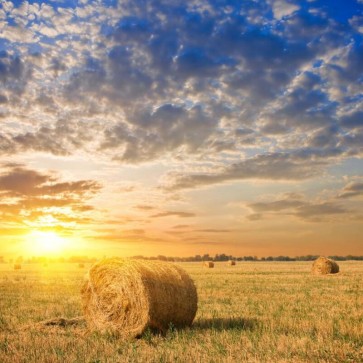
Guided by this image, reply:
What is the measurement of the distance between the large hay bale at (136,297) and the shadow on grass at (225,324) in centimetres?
45

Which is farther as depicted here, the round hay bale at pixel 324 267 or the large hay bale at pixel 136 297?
the round hay bale at pixel 324 267

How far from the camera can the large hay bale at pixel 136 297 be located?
1200cm

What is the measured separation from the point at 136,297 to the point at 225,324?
8.55 ft

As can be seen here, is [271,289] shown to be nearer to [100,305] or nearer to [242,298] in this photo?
[242,298]

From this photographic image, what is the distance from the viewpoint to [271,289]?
23438 millimetres

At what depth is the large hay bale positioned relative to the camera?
12.0 metres

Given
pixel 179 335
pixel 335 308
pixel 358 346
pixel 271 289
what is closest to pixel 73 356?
pixel 179 335

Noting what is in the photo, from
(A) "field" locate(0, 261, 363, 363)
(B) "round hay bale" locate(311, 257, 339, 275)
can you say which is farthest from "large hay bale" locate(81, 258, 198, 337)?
(B) "round hay bale" locate(311, 257, 339, 275)

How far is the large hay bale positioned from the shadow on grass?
45 cm

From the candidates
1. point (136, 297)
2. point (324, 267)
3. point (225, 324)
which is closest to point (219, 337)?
point (225, 324)

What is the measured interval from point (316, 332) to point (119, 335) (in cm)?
485

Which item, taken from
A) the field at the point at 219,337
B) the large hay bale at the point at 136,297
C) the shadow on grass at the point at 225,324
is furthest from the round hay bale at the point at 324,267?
the large hay bale at the point at 136,297

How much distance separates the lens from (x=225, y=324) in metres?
12.9

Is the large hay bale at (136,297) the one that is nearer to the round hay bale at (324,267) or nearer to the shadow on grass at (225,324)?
the shadow on grass at (225,324)
